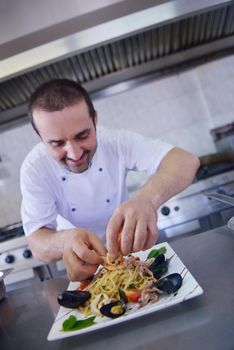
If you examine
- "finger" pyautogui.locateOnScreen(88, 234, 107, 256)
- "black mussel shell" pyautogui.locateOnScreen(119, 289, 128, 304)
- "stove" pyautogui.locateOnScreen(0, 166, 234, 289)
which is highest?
"finger" pyautogui.locateOnScreen(88, 234, 107, 256)

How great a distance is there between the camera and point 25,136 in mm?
2537

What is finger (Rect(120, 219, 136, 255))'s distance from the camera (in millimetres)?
721

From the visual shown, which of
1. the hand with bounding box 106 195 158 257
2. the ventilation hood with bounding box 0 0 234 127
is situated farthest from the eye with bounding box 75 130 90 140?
the ventilation hood with bounding box 0 0 234 127

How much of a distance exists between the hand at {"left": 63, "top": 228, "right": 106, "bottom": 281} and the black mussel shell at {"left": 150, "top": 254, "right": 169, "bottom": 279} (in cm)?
13

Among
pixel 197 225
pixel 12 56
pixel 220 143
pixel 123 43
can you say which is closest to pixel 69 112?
pixel 12 56

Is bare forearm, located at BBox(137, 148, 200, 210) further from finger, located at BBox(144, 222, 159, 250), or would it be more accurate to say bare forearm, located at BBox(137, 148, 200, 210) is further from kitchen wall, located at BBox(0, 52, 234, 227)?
kitchen wall, located at BBox(0, 52, 234, 227)

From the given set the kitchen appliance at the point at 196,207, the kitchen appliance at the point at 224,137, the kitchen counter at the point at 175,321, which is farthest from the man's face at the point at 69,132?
the kitchen appliance at the point at 224,137

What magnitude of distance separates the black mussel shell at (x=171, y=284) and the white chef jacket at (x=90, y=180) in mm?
650

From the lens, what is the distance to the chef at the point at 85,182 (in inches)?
30.1

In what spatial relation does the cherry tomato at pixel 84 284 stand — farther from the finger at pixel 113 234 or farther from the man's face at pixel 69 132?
the man's face at pixel 69 132

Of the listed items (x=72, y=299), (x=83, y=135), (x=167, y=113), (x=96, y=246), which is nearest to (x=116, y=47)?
(x=167, y=113)

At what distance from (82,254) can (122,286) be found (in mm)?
126

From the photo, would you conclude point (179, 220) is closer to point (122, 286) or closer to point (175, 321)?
point (122, 286)

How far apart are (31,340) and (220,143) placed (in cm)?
210
